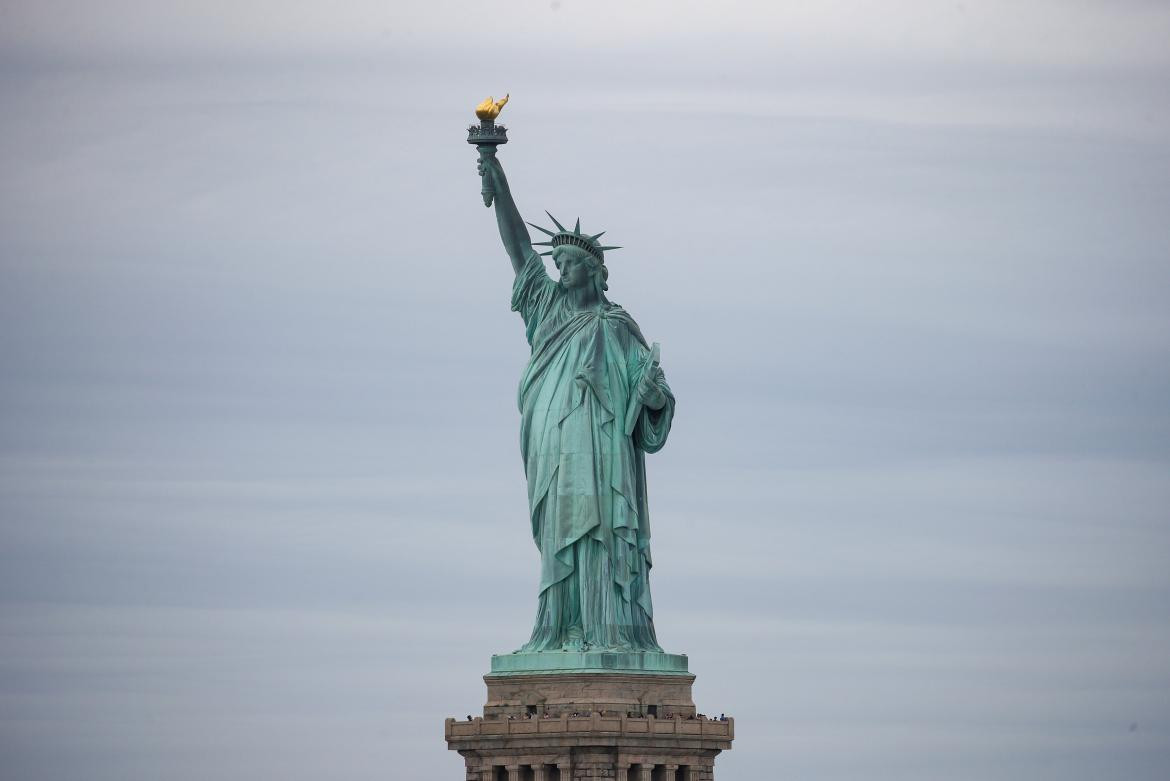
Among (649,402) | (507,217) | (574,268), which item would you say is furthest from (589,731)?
(507,217)

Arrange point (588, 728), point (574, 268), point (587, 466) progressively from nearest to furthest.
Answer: point (588, 728), point (587, 466), point (574, 268)

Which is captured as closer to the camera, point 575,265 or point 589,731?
point 589,731

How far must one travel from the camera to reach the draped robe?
67062mm

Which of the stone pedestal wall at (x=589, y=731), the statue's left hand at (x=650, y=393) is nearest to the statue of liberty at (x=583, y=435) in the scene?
the statue's left hand at (x=650, y=393)

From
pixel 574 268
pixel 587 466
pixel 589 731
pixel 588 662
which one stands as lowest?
pixel 589 731

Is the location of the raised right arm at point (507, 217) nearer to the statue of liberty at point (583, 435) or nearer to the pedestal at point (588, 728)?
the statue of liberty at point (583, 435)

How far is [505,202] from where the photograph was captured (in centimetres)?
6856

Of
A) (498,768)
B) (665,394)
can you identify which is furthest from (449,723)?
(665,394)

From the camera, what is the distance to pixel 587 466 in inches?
2655

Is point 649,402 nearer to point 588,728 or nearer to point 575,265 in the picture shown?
point 575,265

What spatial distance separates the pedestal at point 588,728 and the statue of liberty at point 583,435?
64 cm

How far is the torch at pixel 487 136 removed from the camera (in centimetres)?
6825

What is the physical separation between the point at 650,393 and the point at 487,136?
493 cm

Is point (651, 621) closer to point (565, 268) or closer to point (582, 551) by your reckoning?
point (582, 551)
